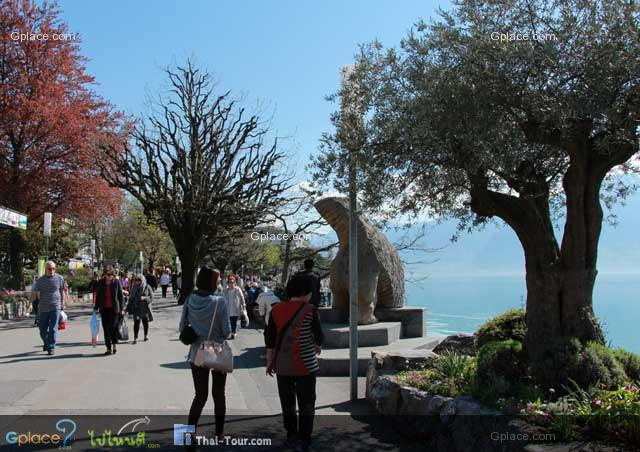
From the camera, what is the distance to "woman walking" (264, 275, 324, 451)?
17.5 feet

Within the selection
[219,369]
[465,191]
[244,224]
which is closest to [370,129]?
[465,191]

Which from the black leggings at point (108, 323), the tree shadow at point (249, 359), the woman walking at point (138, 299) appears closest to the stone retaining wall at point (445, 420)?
the tree shadow at point (249, 359)

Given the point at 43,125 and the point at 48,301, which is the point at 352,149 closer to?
the point at 48,301

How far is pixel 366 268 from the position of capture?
12.5 meters

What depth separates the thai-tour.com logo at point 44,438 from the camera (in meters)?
5.61

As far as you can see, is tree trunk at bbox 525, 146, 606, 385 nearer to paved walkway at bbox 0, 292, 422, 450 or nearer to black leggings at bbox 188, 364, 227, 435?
paved walkway at bbox 0, 292, 422, 450

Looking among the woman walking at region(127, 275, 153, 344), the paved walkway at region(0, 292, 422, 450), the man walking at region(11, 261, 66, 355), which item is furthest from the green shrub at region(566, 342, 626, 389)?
the woman walking at region(127, 275, 153, 344)

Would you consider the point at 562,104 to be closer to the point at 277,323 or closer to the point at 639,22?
the point at 639,22

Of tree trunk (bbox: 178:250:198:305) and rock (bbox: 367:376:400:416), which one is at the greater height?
tree trunk (bbox: 178:250:198:305)

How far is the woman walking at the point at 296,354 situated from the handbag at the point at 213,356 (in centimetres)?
40

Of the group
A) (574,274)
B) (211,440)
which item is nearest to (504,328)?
(574,274)

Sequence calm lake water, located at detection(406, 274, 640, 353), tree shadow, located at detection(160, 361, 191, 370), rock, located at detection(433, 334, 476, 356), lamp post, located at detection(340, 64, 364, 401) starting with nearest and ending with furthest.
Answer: lamp post, located at detection(340, 64, 364, 401) → rock, located at detection(433, 334, 476, 356) → tree shadow, located at detection(160, 361, 191, 370) → calm lake water, located at detection(406, 274, 640, 353)

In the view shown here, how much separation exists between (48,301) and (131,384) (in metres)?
3.50

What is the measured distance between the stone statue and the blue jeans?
18.9 feet
